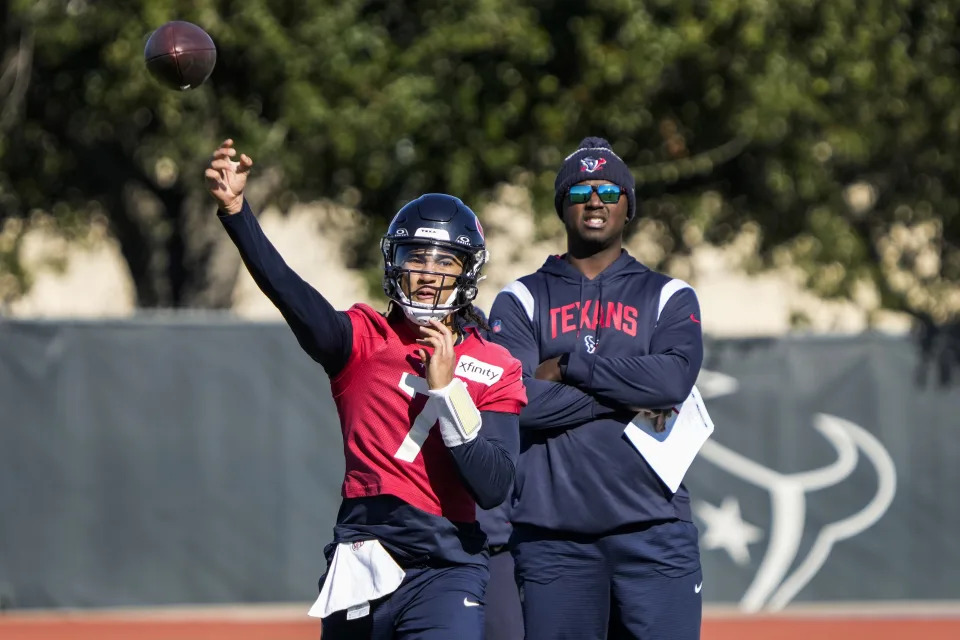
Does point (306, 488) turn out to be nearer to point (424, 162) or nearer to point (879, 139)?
point (424, 162)

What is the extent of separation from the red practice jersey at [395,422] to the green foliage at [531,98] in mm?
8602

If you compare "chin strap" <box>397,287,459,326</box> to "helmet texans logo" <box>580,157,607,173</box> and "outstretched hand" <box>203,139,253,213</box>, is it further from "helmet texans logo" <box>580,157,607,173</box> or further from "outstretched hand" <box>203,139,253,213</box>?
"helmet texans logo" <box>580,157,607,173</box>

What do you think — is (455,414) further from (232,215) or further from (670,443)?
(670,443)

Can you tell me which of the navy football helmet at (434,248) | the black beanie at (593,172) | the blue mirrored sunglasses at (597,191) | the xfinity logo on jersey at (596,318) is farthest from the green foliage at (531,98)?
the navy football helmet at (434,248)

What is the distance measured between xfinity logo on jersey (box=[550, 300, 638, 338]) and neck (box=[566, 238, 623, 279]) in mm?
131

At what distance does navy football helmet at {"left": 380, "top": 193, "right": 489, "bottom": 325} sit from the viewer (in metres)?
4.34

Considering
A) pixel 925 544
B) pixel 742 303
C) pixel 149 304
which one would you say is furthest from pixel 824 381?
pixel 742 303

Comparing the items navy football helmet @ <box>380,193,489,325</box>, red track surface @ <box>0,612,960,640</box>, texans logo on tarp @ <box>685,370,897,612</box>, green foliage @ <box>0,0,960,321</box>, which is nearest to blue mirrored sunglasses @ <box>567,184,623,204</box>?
navy football helmet @ <box>380,193,489,325</box>

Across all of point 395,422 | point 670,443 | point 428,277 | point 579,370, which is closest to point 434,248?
point 428,277

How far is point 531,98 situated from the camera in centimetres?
1380

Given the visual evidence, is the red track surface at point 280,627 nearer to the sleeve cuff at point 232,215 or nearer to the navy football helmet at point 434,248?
the navy football helmet at point 434,248

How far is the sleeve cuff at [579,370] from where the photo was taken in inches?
200

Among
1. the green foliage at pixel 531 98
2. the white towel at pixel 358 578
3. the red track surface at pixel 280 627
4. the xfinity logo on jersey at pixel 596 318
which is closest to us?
the white towel at pixel 358 578

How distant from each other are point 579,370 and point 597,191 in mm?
647
